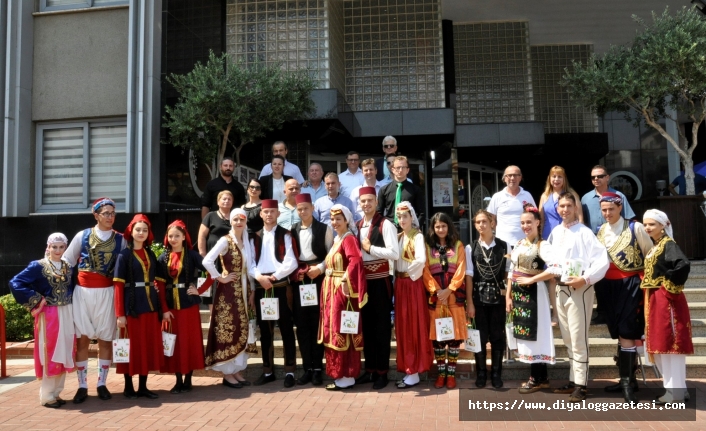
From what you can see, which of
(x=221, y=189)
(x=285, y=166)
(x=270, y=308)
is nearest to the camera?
(x=270, y=308)

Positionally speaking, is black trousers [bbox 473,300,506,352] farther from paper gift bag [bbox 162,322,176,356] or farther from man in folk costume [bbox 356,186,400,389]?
paper gift bag [bbox 162,322,176,356]

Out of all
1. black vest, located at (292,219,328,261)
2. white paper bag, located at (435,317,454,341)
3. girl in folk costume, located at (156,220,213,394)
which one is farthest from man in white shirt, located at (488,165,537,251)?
girl in folk costume, located at (156,220,213,394)

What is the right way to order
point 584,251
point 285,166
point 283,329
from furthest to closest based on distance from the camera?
point 285,166 → point 283,329 → point 584,251

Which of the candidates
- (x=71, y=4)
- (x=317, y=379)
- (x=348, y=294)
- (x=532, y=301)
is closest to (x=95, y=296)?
(x=317, y=379)

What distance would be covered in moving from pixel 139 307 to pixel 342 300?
2.14m

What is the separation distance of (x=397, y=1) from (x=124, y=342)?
9.97 meters

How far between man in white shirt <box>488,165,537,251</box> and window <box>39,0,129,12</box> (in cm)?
757

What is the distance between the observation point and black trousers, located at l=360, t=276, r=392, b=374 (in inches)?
249

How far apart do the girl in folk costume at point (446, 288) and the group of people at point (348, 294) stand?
0.6 inches

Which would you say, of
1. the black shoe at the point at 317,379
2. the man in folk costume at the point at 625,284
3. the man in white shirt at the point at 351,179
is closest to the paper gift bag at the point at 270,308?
the black shoe at the point at 317,379

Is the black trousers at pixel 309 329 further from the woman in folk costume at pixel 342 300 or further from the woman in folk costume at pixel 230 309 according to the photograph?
the woman in folk costume at pixel 230 309

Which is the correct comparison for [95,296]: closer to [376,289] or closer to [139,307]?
[139,307]

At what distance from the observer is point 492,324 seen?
20.3ft

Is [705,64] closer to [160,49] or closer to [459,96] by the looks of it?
[459,96]
